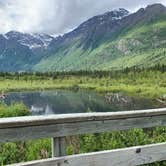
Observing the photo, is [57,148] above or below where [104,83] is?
above

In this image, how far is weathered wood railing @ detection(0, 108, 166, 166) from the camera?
3.91m

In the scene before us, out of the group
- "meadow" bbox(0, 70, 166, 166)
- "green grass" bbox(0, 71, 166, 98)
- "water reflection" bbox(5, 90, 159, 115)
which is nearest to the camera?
"meadow" bbox(0, 70, 166, 166)

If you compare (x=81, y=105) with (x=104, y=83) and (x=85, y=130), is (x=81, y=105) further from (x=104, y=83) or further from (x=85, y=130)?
(x=85, y=130)

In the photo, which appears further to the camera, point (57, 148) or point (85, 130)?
point (85, 130)

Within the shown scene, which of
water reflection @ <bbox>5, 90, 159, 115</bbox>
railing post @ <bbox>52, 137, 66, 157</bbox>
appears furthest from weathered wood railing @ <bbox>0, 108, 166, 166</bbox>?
water reflection @ <bbox>5, 90, 159, 115</bbox>

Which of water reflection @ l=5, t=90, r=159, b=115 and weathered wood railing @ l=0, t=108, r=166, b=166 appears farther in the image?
water reflection @ l=5, t=90, r=159, b=115

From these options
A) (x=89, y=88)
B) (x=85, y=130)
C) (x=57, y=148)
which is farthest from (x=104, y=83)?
(x=57, y=148)

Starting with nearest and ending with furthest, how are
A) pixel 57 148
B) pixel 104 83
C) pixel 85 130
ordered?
pixel 57 148
pixel 85 130
pixel 104 83

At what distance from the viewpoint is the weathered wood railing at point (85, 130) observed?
3.91 m

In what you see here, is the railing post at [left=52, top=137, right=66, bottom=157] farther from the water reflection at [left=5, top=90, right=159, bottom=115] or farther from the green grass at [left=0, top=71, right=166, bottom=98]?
the green grass at [left=0, top=71, right=166, bottom=98]

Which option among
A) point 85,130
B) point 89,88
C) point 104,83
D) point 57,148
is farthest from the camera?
point 104,83

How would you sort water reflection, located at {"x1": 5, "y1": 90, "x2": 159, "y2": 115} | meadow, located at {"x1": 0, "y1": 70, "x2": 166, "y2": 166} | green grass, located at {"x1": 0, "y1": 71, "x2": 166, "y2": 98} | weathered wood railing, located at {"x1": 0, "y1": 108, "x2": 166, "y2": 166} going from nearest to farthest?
weathered wood railing, located at {"x1": 0, "y1": 108, "x2": 166, "y2": 166}
meadow, located at {"x1": 0, "y1": 70, "x2": 166, "y2": 166}
water reflection, located at {"x1": 5, "y1": 90, "x2": 159, "y2": 115}
green grass, located at {"x1": 0, "y1": 71, "x2": 166, "y2": 98}

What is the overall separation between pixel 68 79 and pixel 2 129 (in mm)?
179187

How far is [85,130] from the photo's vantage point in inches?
171
